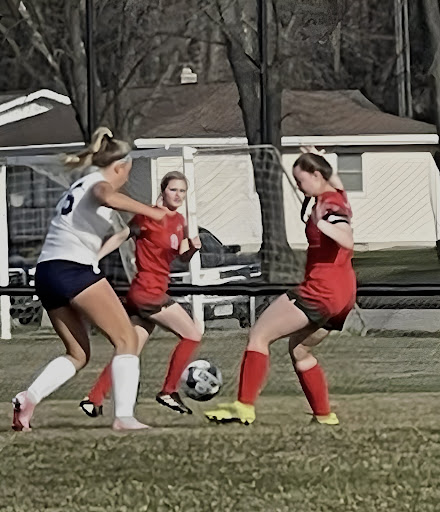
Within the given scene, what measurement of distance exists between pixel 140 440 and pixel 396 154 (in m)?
20.1

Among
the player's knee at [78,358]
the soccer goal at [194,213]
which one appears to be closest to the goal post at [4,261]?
the soccer goal at [194,213]

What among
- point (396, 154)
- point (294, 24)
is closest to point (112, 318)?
point (294, 24)

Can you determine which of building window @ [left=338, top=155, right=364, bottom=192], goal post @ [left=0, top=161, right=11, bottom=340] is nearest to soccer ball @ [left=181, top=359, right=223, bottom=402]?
goal post @ [left=0, top=161, right=11, bottom=340]

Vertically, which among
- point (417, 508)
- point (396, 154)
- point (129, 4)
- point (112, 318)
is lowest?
point (417, 508)

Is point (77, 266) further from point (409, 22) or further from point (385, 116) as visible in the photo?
point (385, 116)

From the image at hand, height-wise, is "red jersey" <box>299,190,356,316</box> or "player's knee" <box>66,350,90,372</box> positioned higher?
"red jersey" <box>299,190,356,316</box>

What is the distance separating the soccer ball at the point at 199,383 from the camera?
30.8 ft

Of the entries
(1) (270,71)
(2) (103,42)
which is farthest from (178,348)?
(2) (103,42)

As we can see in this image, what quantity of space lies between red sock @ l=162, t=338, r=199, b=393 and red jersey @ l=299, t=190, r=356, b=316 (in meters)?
0.92

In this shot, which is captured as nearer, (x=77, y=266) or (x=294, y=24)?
(x=77, y=266)

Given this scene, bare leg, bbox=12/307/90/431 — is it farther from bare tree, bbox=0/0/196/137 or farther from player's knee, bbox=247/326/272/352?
bare tree, bbox=0/0/196/137

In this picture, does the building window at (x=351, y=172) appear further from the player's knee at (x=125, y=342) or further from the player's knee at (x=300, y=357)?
the player's knee at (x=125, y=342)

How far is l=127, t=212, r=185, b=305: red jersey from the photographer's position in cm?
925

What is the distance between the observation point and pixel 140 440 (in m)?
7.75
